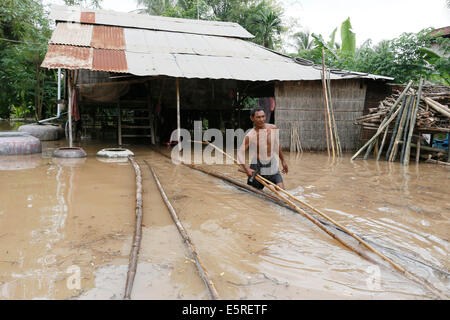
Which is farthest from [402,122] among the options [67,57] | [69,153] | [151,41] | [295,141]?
[67,57]

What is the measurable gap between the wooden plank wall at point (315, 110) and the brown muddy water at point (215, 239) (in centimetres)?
374

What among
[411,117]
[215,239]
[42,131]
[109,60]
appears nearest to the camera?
[215,239]

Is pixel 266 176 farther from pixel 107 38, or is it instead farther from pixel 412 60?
pixel 412 60

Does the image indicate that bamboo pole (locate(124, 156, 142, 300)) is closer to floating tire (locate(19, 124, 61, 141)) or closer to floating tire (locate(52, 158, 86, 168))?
floating tire (locate(52, 158, 86, 168))

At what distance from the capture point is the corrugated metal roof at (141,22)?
30.9 ft

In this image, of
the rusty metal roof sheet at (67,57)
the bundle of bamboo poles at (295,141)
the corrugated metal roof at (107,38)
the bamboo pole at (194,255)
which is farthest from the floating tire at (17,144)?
the bundle of bamboo poles at (295,141)

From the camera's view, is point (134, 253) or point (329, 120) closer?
→ point (134, 253)

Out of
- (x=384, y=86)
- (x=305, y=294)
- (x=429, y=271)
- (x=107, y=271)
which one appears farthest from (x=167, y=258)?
(x=384, y=86)

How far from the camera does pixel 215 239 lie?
2.64 metres

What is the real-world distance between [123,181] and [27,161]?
2.77 metres

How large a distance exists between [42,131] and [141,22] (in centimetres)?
453

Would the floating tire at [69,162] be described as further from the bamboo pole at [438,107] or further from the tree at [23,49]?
the tree at [23,49]

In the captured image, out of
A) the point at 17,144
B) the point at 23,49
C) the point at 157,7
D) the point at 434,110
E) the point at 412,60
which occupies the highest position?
the point at 157,7
